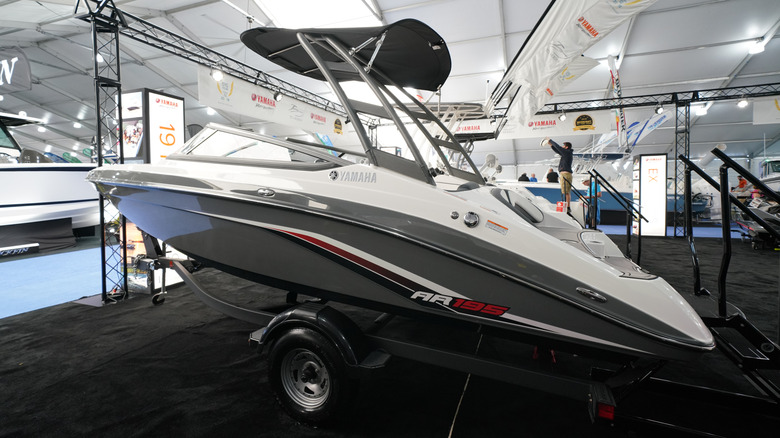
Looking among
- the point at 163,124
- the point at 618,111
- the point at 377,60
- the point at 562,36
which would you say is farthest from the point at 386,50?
the point at 618,111

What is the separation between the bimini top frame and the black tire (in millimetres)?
910

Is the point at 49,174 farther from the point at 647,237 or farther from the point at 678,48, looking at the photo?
the point at 678,48

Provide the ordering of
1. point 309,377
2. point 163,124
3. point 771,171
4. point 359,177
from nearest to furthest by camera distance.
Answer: point 359,177
point 309,377
point 163,124
point 771,171

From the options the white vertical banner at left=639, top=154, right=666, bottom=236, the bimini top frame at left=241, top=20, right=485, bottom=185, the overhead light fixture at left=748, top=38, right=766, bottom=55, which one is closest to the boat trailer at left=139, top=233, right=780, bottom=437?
the bimini top frame at left=241, top=20, right=485, bottom=185

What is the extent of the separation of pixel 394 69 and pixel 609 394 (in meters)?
2.19

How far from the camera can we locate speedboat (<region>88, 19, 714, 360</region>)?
1257 millimetres

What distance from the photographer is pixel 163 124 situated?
3.76 meters

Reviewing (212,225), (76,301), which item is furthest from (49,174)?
(212,225)

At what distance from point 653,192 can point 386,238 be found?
999 centimetres

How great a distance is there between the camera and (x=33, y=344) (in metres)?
2.47

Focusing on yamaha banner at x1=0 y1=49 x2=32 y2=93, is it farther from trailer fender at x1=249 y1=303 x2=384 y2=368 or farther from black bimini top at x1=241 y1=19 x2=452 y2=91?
trailer fender at x1=249 y1=303 x2=384 y2=368

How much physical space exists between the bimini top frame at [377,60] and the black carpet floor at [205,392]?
46.7 inches

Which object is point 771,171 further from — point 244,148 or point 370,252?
point 244,148

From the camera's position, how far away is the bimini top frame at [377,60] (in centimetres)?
162
